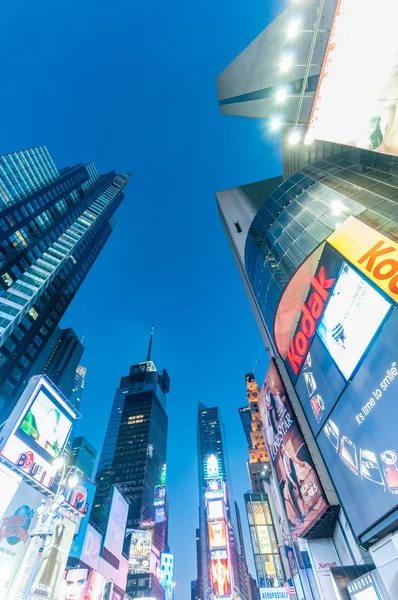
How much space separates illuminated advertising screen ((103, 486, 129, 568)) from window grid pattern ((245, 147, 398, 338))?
110 feet

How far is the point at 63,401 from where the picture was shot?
2412 cm

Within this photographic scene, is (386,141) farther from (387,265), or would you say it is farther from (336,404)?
(336,404)

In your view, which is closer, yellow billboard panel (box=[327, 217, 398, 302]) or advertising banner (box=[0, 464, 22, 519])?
yellow billboard panel (box=[327, 217, 398, 302])

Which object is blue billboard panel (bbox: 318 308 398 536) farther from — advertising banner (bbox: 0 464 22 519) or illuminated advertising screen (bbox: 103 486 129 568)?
illuminated advertising screen (bbox: 103 486 129 568)

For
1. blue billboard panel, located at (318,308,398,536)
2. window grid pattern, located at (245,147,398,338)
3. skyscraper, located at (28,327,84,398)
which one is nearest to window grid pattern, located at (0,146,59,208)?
skyscraper, located at (28,327,84,398)

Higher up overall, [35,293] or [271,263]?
[35,293]

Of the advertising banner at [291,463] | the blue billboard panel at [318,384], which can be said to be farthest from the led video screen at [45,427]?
the blue billboard panel at [318,384]

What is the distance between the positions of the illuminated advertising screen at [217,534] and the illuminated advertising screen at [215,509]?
944mm

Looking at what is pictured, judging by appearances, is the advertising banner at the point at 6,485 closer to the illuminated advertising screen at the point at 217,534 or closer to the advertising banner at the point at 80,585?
the advertising banner at the point at 80,585

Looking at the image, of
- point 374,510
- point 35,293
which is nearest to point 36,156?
point 35,293

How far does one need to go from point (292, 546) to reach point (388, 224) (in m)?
32.2

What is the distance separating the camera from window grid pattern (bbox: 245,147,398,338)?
1995 cm

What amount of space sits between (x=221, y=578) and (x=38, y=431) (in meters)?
27.1

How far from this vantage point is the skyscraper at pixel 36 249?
71938 millimetres
